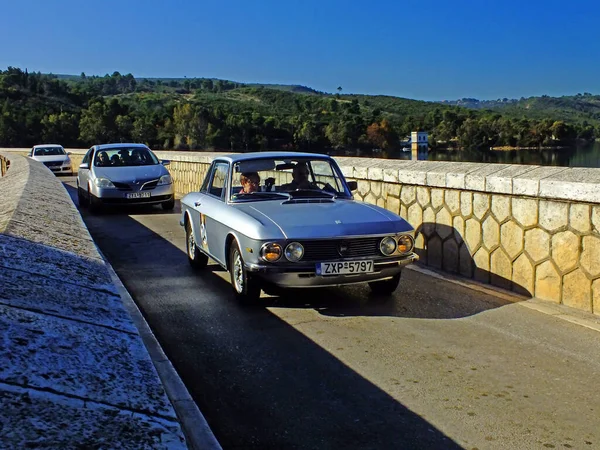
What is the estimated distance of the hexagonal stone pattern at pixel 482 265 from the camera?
7.02 m

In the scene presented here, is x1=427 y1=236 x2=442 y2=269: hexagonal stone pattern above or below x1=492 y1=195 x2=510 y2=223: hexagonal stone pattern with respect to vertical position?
below

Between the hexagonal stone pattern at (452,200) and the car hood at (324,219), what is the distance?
142 cm

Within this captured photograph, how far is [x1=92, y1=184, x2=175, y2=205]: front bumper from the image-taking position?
552 inches

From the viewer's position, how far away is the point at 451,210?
7594mm

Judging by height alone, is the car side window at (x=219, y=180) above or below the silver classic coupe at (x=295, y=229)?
above

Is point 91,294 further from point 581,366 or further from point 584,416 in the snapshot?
point 581,366

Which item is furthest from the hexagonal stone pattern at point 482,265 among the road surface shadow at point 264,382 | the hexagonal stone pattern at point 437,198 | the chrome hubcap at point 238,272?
the chrome hubcap at point 238,272

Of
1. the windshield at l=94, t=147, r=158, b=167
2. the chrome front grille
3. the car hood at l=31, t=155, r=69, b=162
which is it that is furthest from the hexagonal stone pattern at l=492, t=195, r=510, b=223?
the car hood at l=31, t=155, r=69, b=162

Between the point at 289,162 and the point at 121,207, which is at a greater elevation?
the point at 289,162

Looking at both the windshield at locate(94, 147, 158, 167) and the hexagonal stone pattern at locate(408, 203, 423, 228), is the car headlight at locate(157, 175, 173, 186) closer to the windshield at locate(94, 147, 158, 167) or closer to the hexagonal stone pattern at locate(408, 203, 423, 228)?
the windshield at locate(94, 147, 158, 167)

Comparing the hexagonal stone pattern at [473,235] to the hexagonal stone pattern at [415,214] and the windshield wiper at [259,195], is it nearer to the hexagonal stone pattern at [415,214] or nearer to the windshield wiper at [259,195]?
the hexagonal stone pattern at [415,214]

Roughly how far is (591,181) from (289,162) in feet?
10.3

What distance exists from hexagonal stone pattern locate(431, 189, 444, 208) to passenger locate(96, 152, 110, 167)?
9450 mm

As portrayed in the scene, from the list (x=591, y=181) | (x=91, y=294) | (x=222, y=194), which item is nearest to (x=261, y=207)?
(x=222, y=194)
